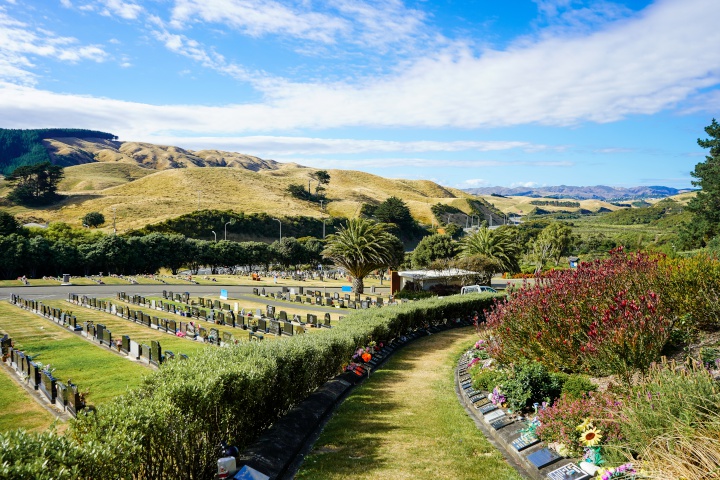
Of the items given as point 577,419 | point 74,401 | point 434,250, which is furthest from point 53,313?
point 434,250

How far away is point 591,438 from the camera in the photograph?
7.82m

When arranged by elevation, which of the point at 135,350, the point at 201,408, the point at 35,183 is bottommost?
the point at 135,350

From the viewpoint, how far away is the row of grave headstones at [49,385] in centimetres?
1241

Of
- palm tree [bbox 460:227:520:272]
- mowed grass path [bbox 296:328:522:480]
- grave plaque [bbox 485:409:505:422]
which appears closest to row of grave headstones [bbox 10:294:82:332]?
mowed grass path [bbox 296:328:522:480]

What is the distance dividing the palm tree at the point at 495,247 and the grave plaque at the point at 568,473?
39.8m

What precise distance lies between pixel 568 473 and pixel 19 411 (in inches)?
549

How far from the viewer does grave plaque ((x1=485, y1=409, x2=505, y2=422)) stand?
10.9 meters

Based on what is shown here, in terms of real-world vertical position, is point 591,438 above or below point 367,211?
below

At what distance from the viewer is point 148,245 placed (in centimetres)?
6931

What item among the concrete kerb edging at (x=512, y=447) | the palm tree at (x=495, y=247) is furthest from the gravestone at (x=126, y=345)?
the palm tree at (x=495, y=247)

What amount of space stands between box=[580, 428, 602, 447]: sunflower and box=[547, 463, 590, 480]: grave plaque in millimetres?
420

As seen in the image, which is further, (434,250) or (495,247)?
(434,250)

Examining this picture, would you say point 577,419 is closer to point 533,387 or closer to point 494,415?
point 533,387

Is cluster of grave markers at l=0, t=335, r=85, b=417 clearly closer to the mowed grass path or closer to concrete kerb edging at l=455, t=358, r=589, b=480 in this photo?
the mowed grass path
